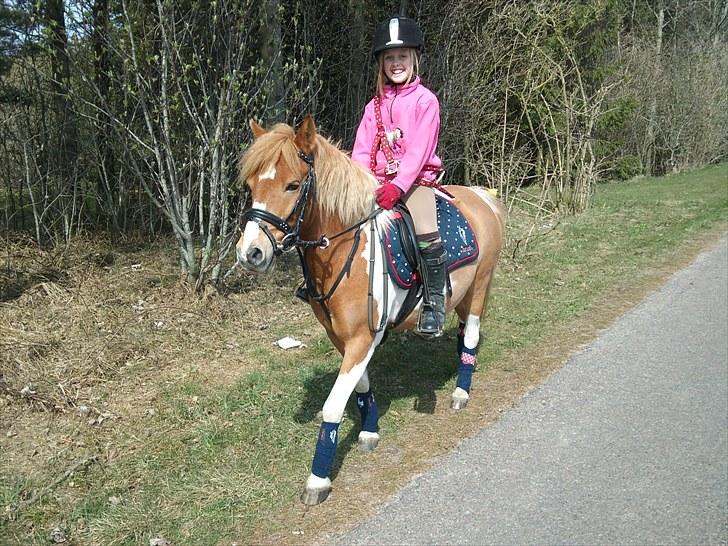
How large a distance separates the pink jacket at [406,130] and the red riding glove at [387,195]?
0.15ft

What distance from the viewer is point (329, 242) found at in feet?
10.8

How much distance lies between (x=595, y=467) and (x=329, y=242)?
2164 millimetres

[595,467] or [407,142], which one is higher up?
[407,142]

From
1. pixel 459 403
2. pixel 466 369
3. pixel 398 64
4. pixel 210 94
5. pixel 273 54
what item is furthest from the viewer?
pixel 273 54

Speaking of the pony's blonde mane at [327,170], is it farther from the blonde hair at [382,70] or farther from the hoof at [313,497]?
the hoof at [313,497]

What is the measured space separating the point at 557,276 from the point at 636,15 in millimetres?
24589

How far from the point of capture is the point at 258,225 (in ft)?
9.32

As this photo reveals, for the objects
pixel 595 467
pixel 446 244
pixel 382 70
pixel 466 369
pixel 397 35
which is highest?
pixel 397 35

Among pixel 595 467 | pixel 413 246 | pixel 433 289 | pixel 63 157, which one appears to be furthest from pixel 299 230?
pixel 63 157

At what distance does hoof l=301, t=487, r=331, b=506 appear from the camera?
10.7ft

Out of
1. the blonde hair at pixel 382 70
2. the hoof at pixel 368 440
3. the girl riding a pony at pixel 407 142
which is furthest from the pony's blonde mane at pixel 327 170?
the hoof at pixel 368 440

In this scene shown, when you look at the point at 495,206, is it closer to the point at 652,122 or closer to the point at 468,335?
the point at 468,335

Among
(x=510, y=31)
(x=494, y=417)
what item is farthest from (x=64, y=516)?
(x=510, y=31)

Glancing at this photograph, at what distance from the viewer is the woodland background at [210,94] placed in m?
5.87
